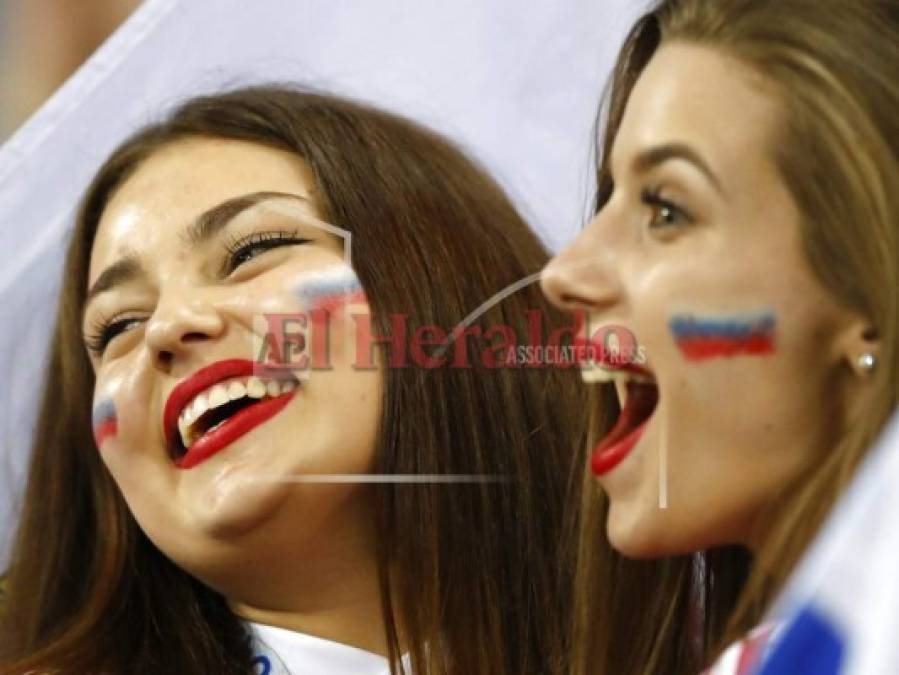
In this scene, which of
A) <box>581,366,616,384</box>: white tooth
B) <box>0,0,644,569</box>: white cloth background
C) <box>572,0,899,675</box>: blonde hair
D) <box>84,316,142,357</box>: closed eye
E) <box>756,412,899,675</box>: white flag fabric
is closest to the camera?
<box>756,412,899,675</box>: white flag fabric

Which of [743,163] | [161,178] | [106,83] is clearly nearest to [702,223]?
[743,163]

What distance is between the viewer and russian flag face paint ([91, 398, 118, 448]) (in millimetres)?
1102

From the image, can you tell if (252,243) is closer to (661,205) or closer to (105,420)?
(105,420)

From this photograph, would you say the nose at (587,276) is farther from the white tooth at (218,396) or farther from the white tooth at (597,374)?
the white tooth at (218,396)

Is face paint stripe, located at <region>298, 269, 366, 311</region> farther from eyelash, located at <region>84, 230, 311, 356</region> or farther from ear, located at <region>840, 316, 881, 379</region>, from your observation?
ear, located at <region>840, 316, 881, 379</region>

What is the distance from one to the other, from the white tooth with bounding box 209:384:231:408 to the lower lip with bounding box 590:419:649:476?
0.29 meters

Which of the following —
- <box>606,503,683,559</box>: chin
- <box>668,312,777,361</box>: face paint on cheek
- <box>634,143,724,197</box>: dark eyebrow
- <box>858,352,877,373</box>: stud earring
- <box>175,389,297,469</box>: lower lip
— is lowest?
<box>606,503,683,559</box>: chin

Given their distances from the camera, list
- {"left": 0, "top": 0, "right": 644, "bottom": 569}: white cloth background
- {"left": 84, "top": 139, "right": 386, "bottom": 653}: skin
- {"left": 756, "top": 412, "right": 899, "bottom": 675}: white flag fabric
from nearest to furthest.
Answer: {"left": 756, "top": 412, "right": 899, "bottom": 675}: white flag fabric < {"left": 84, "top": 139, "right": 386, "bottom": 653}: skin < {"left": 0, "top": 0, "right": 644, "bottom": 569}: white cloth background

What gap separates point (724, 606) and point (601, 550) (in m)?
0.08

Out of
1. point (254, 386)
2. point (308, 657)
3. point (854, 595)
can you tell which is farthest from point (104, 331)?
point (854, 595)

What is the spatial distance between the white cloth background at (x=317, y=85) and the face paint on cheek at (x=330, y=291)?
32cm

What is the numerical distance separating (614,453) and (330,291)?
291 mm

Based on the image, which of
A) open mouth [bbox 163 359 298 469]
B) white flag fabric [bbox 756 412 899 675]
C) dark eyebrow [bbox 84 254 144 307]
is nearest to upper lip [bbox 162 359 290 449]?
open mouth [bbox 163 359 298 469]

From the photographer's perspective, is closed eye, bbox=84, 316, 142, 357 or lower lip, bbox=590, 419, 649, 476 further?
closed eye, bbox=84, 316, 142, 357
